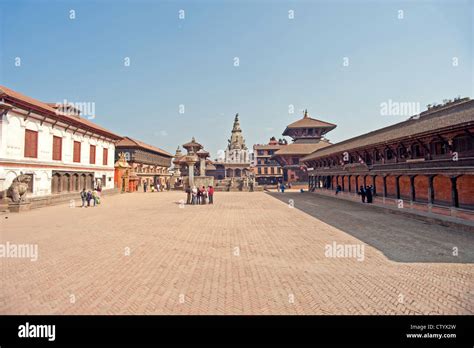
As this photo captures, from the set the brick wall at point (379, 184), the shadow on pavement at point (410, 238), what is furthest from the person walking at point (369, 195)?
the shadow on pavement at point (410, 238)

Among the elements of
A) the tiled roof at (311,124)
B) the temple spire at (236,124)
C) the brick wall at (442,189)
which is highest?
the temple spire at (236,124)

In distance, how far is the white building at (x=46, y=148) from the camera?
1752 centimetres

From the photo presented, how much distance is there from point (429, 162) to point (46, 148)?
101 ft

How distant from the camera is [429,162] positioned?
1323 centimetres

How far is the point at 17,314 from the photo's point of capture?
13.5 feet

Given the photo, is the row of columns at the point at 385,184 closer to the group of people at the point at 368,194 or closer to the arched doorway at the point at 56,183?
the group of people at the point at 368,194

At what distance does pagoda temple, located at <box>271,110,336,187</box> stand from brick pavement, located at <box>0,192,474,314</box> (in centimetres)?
3732

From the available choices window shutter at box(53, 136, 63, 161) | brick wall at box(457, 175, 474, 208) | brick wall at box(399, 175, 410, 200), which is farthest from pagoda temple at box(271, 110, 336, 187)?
window shutter at box(53, 136, 63, 161)

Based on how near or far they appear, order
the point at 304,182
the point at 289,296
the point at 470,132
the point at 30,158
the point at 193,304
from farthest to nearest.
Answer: the point at 304,182 → the point at 30,158 → the point at 470,132 → the point at 289,296 → the point at 193,304

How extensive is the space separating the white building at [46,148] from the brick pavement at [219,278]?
12.5 meters
